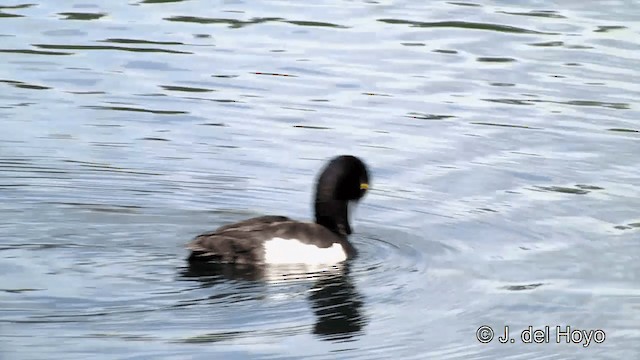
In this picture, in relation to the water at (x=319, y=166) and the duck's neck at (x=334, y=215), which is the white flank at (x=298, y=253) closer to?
the water at (x=319, y=166)

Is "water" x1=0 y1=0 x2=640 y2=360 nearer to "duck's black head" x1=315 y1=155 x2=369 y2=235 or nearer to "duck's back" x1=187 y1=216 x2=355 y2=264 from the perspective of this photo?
"duck's back" x1=187 y1=216 x2=355 y2=264

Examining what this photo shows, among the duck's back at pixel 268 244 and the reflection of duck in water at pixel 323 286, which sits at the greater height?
the duck's back at pixel 268 244

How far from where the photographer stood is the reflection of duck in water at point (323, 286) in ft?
37.6

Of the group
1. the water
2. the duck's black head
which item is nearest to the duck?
the duck's black head

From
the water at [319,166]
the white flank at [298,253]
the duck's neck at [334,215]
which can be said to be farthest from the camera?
the duck's neck at [334,215]

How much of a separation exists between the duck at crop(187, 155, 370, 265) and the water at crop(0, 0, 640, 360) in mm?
222

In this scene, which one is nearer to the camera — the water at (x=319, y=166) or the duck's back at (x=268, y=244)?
the water at (x=319, y=166)

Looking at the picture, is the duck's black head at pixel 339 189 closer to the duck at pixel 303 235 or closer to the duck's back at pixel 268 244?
the duck at pixel 303 235

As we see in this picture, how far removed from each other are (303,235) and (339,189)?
87cm

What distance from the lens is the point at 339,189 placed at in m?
13.9

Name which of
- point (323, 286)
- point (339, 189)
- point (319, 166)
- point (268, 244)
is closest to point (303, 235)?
point (268, 244)

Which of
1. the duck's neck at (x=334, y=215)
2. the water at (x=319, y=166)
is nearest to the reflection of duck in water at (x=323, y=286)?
the water at (x=319, y=166)

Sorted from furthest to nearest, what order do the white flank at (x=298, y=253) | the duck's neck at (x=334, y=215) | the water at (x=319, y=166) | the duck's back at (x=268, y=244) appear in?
the duck's neck at (x=334, y=215), the white flank at (x=298, y=253), the duck's back at (x=268, y=244), the water at (x=319, y=166)

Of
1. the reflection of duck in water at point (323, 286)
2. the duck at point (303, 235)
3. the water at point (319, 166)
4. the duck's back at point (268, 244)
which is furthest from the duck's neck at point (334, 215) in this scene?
the reflection of duck in water at point (323, 286)
